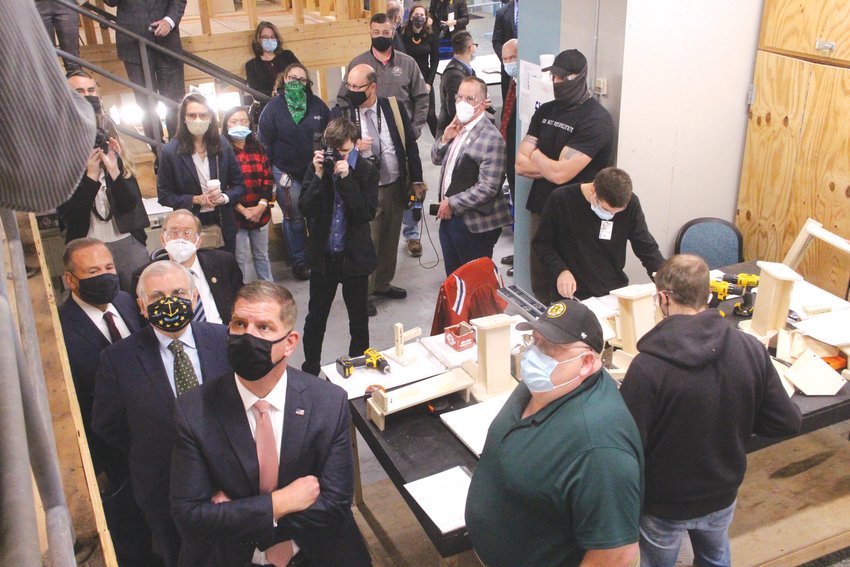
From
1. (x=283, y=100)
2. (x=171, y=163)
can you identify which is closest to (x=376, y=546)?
(x=171, y=163)

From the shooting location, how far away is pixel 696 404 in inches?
103

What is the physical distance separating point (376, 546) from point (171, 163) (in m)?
2.83

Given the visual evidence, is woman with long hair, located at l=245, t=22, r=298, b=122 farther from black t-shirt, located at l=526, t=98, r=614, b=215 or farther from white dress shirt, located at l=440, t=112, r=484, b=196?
black t-shirt, located at l=526, t=98, r=614, b=215

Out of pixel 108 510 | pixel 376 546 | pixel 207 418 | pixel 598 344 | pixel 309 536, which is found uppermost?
pixel 598 344

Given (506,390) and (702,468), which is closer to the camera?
(702,468)

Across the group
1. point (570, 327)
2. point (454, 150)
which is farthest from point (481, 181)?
point (570, 327)

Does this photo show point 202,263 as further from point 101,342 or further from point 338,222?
point 338,222

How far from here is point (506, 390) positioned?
3475mm

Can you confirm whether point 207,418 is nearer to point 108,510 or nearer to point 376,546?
point 108,510

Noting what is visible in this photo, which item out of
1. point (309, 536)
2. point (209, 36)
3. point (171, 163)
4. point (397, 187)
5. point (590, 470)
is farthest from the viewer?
point (209, 36)

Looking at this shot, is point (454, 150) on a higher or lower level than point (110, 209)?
higher

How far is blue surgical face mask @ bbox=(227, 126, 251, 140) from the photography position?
215 inches

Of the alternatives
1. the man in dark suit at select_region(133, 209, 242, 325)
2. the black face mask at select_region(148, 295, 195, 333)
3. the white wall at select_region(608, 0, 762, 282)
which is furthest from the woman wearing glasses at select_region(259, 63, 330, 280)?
the black face mask at select_region(148, 295, 195, 333)

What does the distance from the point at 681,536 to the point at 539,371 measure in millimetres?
1068
